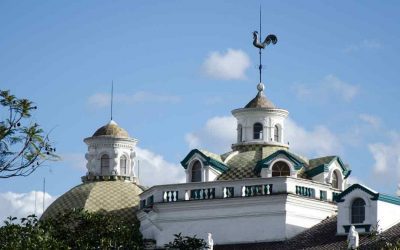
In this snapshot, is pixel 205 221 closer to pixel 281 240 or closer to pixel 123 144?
pixel 281 240

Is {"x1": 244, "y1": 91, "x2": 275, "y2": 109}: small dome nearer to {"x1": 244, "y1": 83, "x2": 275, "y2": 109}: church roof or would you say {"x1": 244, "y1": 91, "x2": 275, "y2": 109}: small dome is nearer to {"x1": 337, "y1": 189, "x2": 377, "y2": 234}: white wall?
{"x1": 244, "y1": 83, "x2": 275, "y2": 109}: church roof

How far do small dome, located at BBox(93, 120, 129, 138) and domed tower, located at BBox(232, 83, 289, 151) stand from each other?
9.83 m

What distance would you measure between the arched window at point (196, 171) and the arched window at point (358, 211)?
8.62m

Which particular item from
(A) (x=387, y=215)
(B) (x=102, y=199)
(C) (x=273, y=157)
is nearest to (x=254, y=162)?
(C) (x=273, y=157)

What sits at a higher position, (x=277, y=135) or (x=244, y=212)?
(x=277, y=135)

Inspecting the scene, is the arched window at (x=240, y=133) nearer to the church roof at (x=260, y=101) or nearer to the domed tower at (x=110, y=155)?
the church roof at (x=260, y=101)

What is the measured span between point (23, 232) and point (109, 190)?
14.9 metres

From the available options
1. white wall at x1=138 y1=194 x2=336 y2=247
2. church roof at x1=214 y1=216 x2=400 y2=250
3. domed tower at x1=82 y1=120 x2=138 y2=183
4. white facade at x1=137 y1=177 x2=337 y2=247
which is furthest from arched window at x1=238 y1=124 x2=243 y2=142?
domed tower at x1=82 y1=120 x2=138 y2=183

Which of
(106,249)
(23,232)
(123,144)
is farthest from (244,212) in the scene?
(123,144)

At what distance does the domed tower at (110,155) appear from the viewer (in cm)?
7462

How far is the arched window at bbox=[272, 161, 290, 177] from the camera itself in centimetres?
6262

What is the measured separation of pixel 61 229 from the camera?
203 feet

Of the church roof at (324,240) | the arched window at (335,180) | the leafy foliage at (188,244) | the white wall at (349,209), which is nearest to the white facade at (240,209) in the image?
the church roof at (324,240)

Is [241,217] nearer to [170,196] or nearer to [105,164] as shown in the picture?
[170,196]
